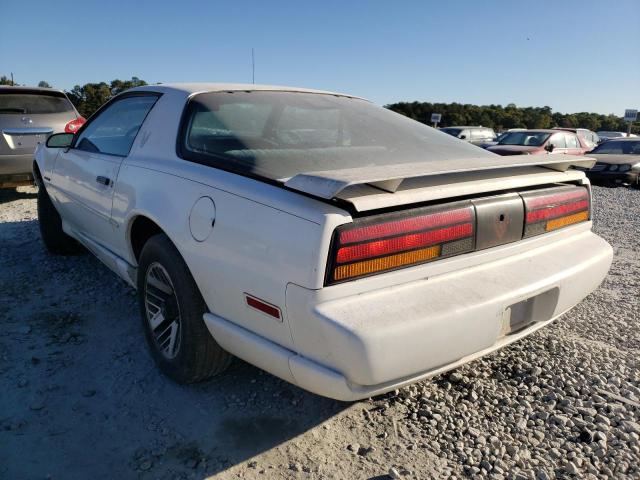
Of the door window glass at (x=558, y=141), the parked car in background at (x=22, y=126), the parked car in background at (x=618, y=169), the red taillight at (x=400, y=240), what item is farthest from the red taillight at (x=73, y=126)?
the door window glass at (x=558, y=141)

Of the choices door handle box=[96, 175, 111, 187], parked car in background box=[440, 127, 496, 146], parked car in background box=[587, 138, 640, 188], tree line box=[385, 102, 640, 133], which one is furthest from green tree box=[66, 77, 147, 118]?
door handle box=[96, 175, 111, 187]

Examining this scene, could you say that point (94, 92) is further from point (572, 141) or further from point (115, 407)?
point (115, 407)

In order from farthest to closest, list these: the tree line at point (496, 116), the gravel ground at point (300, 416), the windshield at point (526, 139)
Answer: the tree line at point (496, 116) < the windshield at point (526, 139) < the gravel ground at point (300, 416)

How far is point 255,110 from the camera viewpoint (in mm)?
2680

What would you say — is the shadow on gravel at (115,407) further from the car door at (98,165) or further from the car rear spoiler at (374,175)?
the car rear spoiler at (374,175)

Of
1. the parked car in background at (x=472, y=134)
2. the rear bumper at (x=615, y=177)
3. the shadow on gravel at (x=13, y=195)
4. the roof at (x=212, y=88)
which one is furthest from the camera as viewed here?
the parked car in background at (x=472, y=134)

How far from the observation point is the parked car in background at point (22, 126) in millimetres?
6246

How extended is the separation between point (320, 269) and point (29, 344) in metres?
2.05

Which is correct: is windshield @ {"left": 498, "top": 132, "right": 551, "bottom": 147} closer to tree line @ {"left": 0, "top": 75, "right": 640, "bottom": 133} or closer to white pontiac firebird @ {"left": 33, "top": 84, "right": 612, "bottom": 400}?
white pontiac firebird @ {"left": 33, "top": 84, "right": 612, "bottom": 400}

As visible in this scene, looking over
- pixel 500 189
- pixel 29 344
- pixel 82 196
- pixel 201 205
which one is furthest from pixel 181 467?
pixel 82 196

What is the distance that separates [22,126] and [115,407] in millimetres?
5466

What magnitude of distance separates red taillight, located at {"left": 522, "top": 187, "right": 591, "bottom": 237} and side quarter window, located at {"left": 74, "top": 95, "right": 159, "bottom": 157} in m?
2.09

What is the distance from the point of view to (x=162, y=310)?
2.42 m

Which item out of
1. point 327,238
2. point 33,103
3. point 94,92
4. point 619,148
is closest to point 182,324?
point 327,238
